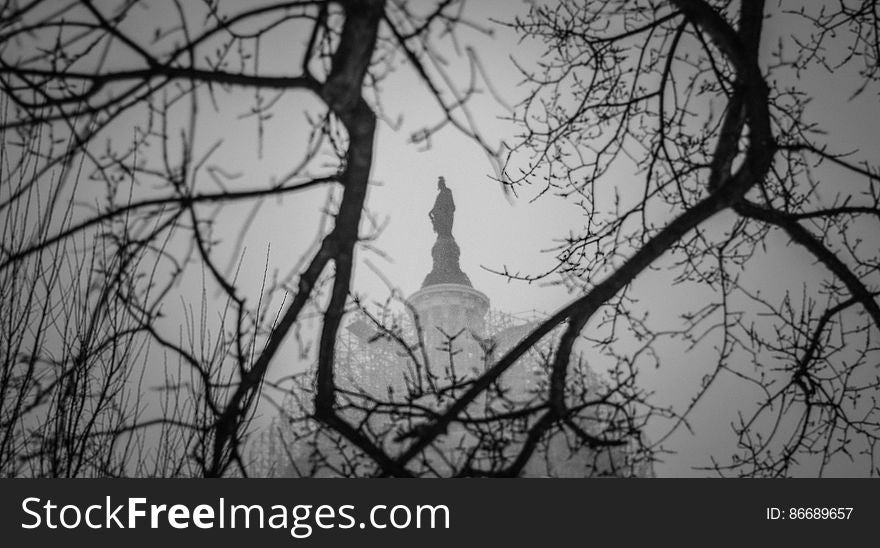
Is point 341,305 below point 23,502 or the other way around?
the other way around

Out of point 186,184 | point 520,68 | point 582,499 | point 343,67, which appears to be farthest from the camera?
point 520,68

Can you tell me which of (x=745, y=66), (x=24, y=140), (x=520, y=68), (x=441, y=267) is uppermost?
(x=441, y=267)

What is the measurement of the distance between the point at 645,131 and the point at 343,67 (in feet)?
11.4

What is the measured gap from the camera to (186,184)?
6.77 feet

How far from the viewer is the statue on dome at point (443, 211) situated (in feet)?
73.3

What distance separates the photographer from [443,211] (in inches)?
891

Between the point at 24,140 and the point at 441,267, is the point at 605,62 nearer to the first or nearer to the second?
the point at 24,140

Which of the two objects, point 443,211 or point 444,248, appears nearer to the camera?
point 444,248

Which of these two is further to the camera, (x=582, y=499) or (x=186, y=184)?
(x=582, y=499)

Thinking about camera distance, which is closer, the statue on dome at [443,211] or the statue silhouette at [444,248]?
the statue silhouette at [444,248]

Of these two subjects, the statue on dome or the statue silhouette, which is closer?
the statue silhouette

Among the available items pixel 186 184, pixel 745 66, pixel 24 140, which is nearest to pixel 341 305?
pixel 186 184

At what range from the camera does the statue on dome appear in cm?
2234

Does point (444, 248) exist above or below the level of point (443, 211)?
below
